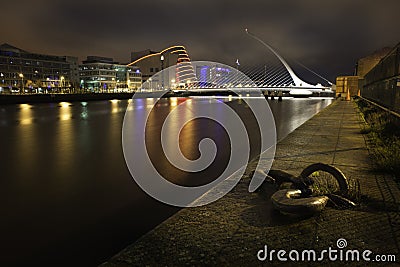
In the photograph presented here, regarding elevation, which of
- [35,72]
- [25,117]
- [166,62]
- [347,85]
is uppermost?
[166,62]

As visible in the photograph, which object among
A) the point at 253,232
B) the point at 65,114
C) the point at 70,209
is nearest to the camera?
the point at 253,232

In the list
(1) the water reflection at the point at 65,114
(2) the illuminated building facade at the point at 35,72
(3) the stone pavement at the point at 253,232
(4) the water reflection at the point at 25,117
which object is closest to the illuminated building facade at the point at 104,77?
(2) the illuminated building facade at the point at 35,72

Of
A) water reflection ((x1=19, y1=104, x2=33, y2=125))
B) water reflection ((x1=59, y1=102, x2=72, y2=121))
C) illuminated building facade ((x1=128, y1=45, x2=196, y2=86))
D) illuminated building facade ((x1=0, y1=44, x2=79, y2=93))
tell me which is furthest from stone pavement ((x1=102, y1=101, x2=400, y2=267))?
illuminated building facade ((x1=128, y1=45, x2=196, y2=86))

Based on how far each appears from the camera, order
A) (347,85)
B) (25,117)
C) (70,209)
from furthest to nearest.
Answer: (347,85), (25,117), (70,209)

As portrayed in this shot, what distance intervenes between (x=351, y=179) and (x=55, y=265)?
4.34 metres

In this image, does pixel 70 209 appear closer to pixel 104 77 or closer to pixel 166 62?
pixel 104 77

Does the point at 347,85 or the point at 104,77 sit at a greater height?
the point at 104,77

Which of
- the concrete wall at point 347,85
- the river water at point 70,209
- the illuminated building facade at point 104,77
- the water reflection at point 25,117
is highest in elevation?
the illuminated building facade at point 104,77

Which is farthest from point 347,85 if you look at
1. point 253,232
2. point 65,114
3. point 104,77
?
point 104,77

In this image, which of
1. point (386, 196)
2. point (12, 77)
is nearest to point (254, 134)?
point (386, 196)

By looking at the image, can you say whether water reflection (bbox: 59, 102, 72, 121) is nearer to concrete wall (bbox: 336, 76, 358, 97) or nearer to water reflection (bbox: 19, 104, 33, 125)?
water reflection (bbox: 19, 104, 33, 125)

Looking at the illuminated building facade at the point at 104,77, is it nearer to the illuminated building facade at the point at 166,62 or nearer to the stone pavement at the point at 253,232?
the illuminated building facade at the point at 166,62

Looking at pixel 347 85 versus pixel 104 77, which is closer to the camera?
pixel 347 85

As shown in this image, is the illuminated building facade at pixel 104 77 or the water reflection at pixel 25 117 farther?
the illuminated building facade at pixel 104 77
